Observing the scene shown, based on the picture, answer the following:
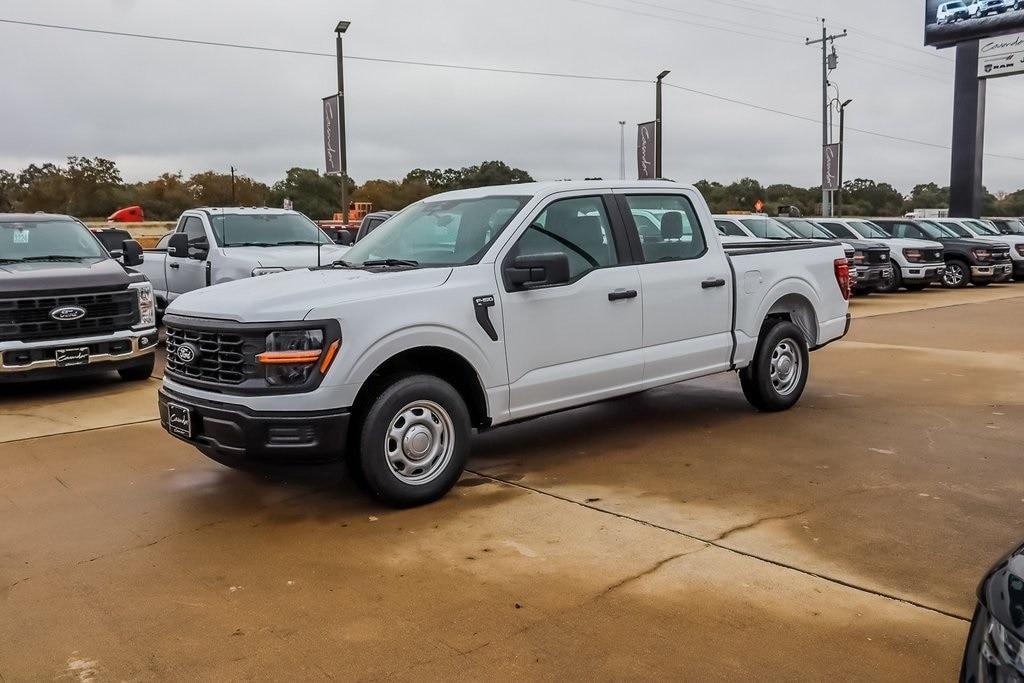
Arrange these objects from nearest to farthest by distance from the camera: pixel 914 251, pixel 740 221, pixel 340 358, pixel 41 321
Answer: pixel 340 358 → pixel 41 321 → pixel 740 221 → pixel 914 251

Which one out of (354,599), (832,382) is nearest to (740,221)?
(832,382)

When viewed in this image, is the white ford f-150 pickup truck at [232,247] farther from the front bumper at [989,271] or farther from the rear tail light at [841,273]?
the front bumper at [989,271]

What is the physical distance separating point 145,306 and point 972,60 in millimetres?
33631

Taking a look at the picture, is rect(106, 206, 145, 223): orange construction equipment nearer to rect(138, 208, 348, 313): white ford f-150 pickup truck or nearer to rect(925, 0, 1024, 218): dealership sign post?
rect(138, 208, 348, 313): white ford f-150 pickup truck

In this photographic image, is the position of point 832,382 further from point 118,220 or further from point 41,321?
point 118,220

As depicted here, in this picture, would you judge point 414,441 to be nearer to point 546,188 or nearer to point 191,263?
point 546,188

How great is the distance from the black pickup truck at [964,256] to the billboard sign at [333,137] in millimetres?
13980

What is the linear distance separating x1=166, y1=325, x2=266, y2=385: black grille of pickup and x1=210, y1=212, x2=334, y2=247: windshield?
701 centimetres

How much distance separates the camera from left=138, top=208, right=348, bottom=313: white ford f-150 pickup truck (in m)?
11.5

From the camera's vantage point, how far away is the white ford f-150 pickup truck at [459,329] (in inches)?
196

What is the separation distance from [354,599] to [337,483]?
1.87 metres

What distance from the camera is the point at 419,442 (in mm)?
5258

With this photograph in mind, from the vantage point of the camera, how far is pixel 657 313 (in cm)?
653

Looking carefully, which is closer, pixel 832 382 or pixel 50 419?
pixel 50 419
